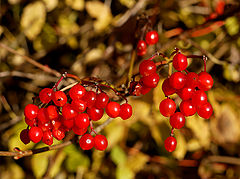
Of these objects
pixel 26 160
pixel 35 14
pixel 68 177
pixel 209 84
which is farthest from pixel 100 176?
pixel 209 84

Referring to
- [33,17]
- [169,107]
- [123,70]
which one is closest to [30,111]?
[169,107]

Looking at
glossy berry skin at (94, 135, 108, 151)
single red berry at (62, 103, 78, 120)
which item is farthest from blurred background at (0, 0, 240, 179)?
single red berry at (62, 103, 78, 120)

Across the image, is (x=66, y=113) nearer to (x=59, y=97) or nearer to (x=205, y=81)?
(x=59, y=97)

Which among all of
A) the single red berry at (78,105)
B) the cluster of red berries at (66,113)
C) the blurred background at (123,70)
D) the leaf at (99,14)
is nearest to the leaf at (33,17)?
the blurred background at (123,70)

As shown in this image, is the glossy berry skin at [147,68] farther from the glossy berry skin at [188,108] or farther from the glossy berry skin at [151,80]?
the glossy berry skin at [188,108]

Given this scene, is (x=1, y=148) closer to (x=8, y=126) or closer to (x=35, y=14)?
(x=8, y=126)

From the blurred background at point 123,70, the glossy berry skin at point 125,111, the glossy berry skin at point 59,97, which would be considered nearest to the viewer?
the glossy berry skin at point 59,97
